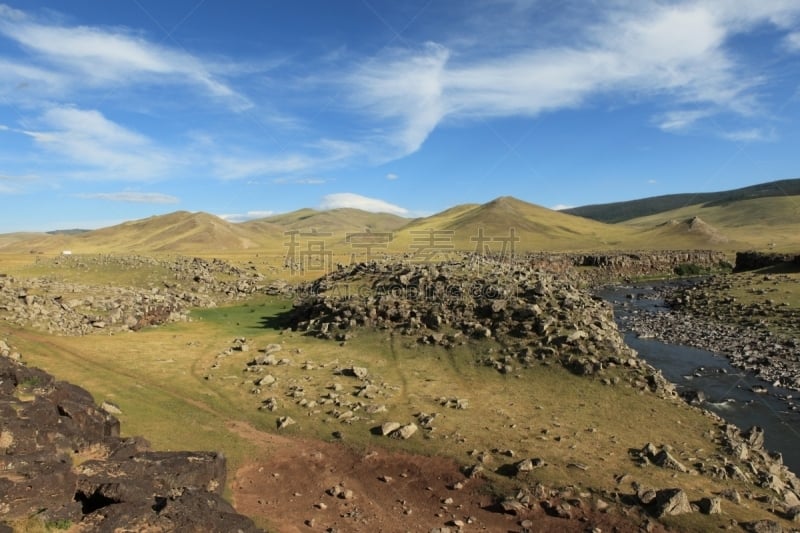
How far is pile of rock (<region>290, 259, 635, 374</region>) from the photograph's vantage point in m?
25.2

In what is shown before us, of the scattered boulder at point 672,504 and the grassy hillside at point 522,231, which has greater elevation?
the grassy hillside at point 522,231

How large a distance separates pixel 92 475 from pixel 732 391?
26871 millimetres

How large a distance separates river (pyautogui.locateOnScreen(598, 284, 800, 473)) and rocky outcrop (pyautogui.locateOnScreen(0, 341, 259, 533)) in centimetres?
1909

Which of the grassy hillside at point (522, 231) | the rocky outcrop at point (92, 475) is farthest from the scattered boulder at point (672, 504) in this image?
the grassy hillside at point (522, 231)

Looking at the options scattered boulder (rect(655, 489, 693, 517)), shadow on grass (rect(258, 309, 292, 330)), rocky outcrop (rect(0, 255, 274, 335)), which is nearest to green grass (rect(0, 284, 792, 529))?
scattered boulder (rect(655, 489, 693, 517))

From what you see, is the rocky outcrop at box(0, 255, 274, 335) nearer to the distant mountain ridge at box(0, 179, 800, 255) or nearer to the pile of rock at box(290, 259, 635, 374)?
the pile of rock at box(290, 259, 635, 374)

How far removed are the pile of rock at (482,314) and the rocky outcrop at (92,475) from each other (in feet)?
52.9

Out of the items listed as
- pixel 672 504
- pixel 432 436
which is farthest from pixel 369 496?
pixel 672 504

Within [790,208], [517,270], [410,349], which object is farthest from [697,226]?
[410,349]

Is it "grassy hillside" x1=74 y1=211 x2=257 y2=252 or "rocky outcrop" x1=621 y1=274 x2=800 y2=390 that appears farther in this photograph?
"grassy hillside" x1=74 y1=211 x2=257 y2=252

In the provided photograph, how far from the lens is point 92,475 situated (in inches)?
456

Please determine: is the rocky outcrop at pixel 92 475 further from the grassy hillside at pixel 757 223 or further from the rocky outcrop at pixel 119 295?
the grassy hillside at pixel 757 223

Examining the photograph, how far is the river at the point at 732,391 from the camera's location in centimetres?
1952

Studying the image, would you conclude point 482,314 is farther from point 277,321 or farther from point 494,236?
point 494,236
